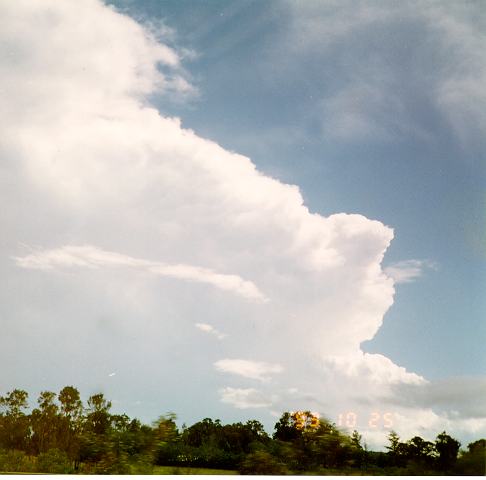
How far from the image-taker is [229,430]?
5.84m

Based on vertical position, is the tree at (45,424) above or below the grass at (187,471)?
above

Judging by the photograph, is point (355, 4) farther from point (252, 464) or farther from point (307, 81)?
point (252, 464)

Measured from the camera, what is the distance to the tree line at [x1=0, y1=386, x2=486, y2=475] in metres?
5.22

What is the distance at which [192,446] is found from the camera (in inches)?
225

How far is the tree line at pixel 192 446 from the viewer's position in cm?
522

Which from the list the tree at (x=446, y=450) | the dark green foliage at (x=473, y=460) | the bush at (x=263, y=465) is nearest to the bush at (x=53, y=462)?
the bush at (x=263, y=465)

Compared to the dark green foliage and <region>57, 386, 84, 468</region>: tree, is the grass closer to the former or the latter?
<region>57, 386, 84, 468</region>: tree

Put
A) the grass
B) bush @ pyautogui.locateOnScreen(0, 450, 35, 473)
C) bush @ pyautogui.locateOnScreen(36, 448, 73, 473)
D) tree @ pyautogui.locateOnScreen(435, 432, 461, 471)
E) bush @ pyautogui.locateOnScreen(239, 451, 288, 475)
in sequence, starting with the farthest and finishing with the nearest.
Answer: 1. tree @ pyautogui.locateOnScreen(435, 432, 461, 471)
2. bush @ pyautogui.locateOnScreen(239, 451, 288, 475)
3. the grass
4. bush @ pyautogui.locateOnScreen(36, 448, 73, 473)
5. bush @ pyautogui.locateOnScreen(0, 450, 35, 473)

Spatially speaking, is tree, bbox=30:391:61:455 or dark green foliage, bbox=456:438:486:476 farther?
dark green foliage, bbox=456:438:486:476

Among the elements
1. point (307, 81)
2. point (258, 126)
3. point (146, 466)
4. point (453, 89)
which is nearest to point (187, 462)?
point (146, 466)

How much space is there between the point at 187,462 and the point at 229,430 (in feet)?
1.92

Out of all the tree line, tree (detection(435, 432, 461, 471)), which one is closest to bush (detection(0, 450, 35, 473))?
the tree line

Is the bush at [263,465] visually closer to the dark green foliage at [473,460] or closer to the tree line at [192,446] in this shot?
the tree line at [192,446]

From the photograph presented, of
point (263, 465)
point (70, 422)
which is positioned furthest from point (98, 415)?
point (263, 465)
